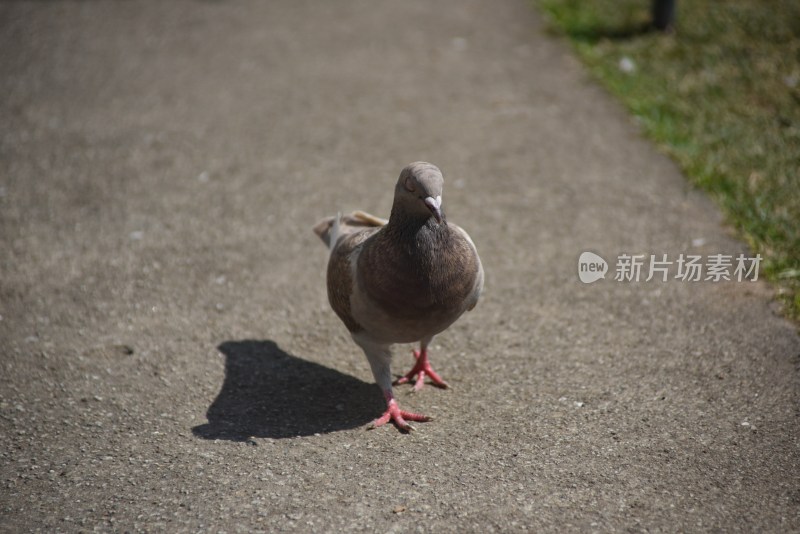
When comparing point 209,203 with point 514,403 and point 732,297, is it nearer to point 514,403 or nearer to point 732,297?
point 514,403

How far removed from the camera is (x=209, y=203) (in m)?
6.12

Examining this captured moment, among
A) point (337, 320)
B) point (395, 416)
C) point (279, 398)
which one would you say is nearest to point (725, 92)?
point (337, 320)

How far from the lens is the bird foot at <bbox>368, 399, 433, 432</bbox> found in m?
3.88

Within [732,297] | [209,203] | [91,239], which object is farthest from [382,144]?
[732,297]

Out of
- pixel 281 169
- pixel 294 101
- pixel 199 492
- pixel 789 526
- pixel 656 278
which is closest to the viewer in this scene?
pixel 789 526

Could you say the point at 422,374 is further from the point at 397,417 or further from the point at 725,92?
the point at 725,92

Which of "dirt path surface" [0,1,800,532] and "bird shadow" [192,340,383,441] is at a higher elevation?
"dirt path surface" [0,1,800,532]

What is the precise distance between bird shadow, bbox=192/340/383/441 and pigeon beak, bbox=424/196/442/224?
1219mm

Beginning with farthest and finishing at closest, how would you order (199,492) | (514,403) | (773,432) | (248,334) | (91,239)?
(91,239) < (248,334) < (514,403) < (773,432) < (199,492)

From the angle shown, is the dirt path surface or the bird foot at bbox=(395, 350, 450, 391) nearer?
the dirt path surface

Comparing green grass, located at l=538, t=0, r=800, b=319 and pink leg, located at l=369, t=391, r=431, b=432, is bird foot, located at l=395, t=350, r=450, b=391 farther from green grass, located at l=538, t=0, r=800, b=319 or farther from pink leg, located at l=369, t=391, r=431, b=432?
green grass, located at l=538, t=0, r=800, b=319

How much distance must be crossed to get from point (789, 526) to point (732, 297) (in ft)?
6.15

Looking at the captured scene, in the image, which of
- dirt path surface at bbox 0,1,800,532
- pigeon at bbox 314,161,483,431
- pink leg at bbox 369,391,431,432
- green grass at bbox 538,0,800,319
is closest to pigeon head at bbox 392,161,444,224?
pigeon at bbox 314,161,483,431

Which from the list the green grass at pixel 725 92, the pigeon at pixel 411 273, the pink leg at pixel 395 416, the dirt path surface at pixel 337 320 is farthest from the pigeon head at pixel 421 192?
the green grass at pixel 725 92
